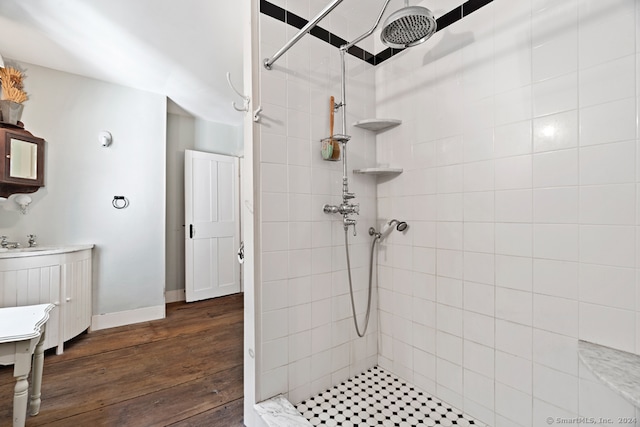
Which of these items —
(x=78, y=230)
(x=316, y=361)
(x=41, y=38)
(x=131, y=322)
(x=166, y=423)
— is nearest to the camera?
(x=166, y=423)

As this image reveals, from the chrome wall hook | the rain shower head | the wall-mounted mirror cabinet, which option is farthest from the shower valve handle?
the wall-mounted mirror cabinet

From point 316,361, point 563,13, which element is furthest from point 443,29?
point 316,361

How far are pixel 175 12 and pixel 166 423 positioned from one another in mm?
2570

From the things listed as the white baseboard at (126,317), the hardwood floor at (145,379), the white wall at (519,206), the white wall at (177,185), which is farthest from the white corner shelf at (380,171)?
the white wall at (177,185)

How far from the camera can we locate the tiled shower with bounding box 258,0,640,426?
43.3 inches

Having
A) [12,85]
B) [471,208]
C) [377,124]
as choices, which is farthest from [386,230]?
[12,85]

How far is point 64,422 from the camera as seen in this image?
154 centimetres

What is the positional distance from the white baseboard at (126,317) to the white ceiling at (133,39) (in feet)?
7.98

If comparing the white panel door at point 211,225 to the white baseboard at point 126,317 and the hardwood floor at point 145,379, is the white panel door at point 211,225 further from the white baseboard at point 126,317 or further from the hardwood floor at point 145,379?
the hardwood floor at point 145,379

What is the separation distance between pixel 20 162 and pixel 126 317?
1.73 metres

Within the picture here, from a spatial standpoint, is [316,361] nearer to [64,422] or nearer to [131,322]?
[64,422]

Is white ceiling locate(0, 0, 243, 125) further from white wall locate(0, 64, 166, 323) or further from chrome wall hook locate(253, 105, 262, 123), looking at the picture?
chrome wall hook locate(253, 105, 262, 123)

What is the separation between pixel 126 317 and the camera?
2947mm

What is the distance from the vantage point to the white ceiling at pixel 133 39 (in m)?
1.84
